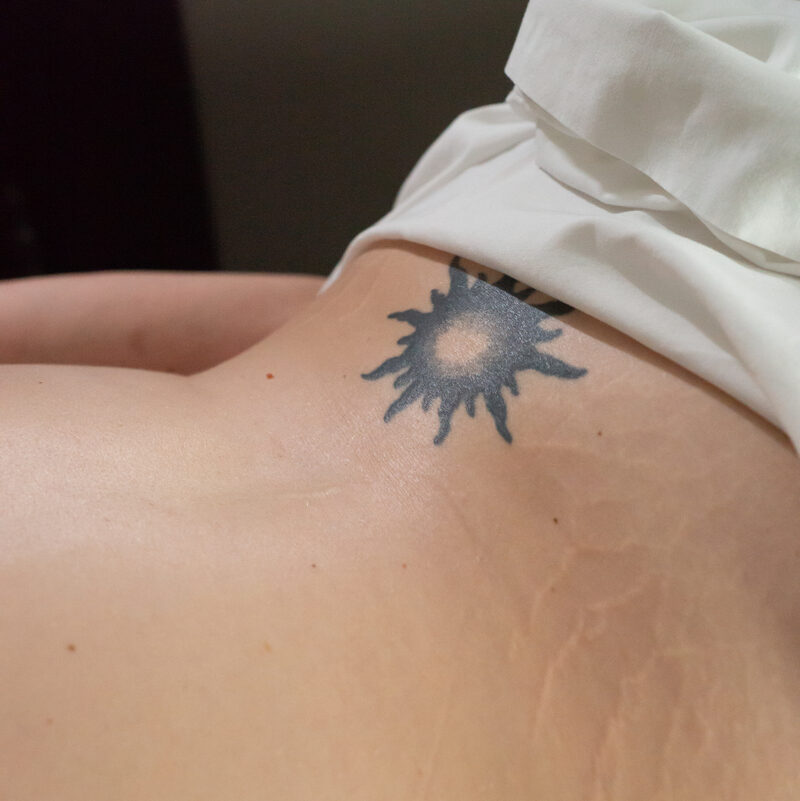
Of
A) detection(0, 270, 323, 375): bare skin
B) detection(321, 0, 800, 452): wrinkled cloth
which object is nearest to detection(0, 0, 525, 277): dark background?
detection(0, 270, 323, 375): bare skin

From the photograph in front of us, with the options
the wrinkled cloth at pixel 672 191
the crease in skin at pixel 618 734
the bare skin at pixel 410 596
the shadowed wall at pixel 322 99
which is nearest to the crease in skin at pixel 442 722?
the bare skin at pixel 410 596

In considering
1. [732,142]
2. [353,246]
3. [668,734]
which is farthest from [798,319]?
[353,246]

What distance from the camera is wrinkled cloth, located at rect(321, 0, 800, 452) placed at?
0.51 meters

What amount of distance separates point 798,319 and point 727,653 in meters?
0.24

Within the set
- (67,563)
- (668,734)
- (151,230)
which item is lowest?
(151,230)

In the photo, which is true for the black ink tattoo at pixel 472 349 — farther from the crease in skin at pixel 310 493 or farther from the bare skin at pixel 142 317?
the bare skin at pixel 142 317

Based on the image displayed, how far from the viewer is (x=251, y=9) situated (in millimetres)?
1398

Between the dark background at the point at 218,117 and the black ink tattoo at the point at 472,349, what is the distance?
2.96 ft

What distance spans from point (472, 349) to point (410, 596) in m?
0.21

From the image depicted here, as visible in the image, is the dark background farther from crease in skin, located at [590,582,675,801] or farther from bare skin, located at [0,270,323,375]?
crease in skin, located at [590,582,675,801]

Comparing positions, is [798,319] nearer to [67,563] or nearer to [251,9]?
[67,563]

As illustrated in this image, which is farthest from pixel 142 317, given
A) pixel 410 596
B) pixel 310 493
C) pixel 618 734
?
pixel 618 734

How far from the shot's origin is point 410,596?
51cm

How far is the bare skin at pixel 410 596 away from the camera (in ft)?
1.47
